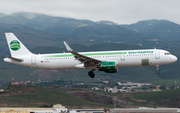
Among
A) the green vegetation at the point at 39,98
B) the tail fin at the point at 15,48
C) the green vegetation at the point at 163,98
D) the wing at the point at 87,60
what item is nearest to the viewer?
the wing at the point at 87,60

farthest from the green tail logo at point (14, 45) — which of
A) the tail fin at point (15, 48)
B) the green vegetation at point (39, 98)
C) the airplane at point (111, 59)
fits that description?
the green vegetation at point (39, 98)

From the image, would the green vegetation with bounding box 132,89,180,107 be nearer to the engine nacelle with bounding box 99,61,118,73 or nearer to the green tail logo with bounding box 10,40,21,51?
the engine nacelle with bounding box 99,61,118,73

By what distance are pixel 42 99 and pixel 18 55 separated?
72265 millimetres

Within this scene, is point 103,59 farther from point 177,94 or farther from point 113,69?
point 177,94

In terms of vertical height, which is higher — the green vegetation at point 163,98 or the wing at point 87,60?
the wing at point 87,60

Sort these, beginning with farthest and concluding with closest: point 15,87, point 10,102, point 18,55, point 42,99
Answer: point 15,87 → point 42,99 → point 10,102 → point 18,55

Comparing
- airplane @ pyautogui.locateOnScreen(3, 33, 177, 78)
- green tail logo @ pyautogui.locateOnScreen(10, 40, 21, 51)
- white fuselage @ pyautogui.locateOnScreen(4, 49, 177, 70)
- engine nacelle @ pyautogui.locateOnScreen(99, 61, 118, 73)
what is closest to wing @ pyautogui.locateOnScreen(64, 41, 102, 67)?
airplane @ pyautogui.locateOnScreen(3, 33, 177, 78)

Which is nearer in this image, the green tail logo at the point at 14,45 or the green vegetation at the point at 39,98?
the green tail logo at the point at 14,45

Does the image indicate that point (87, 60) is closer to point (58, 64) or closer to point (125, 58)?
Result: point (58, 64)

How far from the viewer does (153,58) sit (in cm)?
6366

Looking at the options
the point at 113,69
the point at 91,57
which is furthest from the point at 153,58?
the point at 91,57

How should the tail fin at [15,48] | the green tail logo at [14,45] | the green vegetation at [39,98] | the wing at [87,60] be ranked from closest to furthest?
the wing at [87,60] → the tail fin at [15,48] → the green tail logo at [14,45] → the green vegetation at [39,98]

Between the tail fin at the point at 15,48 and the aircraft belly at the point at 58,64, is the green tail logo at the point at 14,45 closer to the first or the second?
the tail fin at the point at 15,48

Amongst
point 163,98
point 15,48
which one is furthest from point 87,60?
point 163,98
